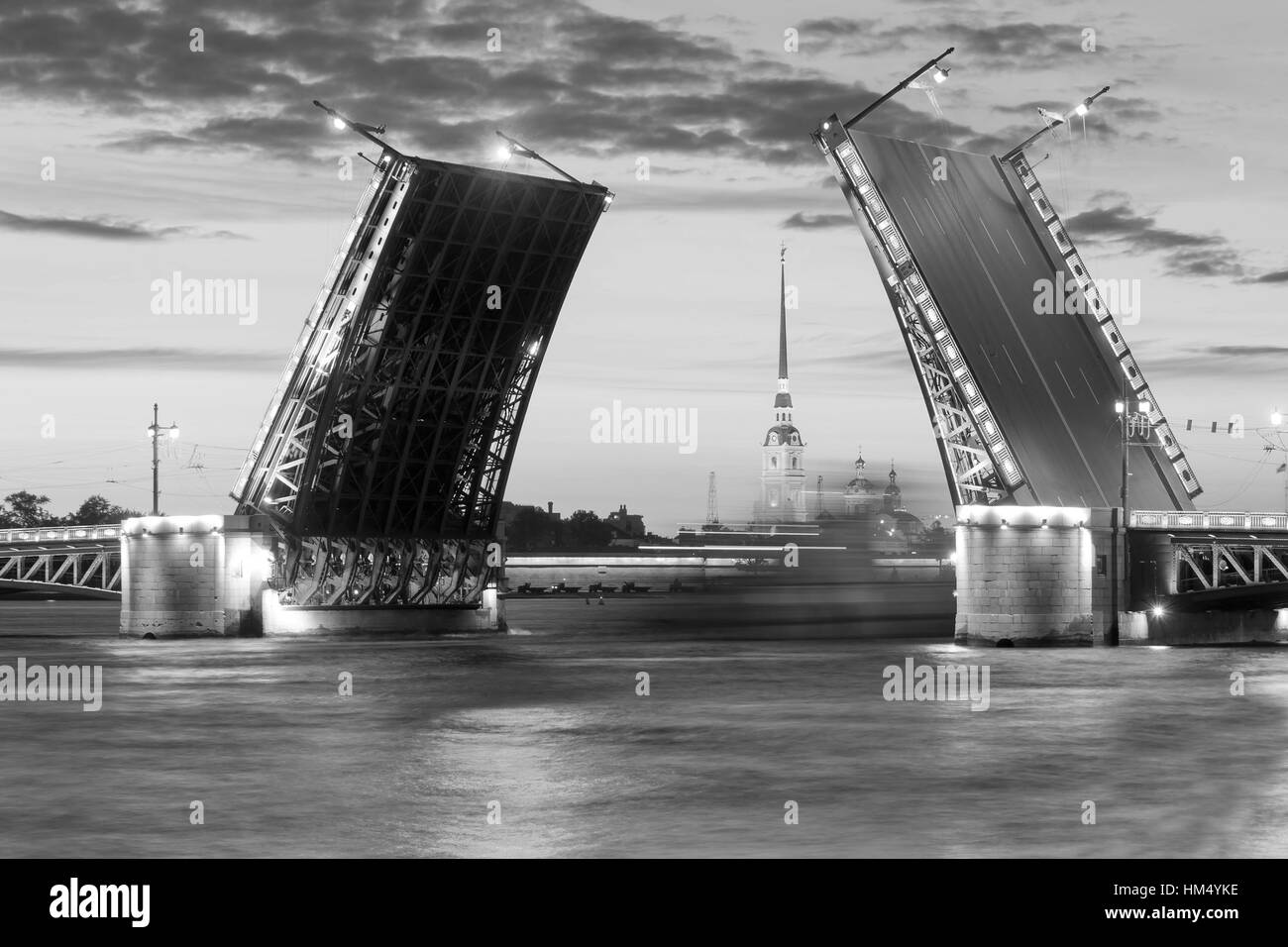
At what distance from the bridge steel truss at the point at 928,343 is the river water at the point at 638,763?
818 cm

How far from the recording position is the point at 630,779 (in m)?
23.2

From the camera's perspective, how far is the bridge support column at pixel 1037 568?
182 ft

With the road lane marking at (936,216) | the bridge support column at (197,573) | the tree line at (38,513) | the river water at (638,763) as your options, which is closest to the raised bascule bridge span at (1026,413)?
the road lane marking at (936,216)

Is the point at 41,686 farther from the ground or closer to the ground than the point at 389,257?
closer to the ground

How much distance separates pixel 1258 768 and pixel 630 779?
27.2 ft

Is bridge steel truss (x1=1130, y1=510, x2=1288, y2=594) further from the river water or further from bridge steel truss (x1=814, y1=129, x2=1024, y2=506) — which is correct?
the river water

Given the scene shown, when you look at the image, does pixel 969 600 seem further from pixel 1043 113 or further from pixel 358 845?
pixel 358 845

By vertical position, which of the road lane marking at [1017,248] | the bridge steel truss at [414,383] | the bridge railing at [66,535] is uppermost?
the road lane marking at [1017,248]

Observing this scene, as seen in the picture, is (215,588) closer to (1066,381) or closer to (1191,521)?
(1066,381)

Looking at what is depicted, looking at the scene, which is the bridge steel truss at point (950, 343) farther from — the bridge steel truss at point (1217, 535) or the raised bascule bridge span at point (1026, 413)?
the bridge steel truss at point (1217, 535)

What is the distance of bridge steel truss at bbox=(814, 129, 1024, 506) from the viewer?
54031 millimetres

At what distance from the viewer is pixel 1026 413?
56094 mm

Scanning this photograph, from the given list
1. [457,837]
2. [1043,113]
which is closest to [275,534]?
[1043,113]
